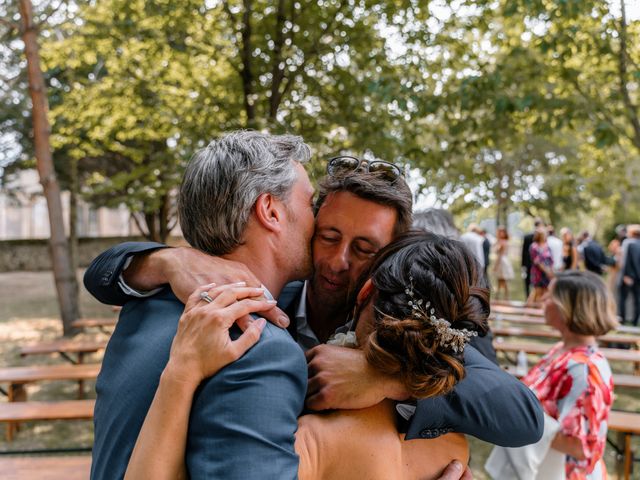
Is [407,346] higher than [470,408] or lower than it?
higher

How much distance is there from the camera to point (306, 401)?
144 centimetres

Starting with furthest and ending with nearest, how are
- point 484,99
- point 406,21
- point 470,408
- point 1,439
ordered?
point 406,21
point 484,99
point 1,439
point 470,408

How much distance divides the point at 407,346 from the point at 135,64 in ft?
33.1

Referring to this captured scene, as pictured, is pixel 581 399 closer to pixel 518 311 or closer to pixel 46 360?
pixel 518 311

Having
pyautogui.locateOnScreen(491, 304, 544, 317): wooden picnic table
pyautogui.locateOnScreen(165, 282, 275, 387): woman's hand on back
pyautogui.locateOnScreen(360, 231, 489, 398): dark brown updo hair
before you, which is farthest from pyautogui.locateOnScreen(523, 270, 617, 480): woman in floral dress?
pyautogui.locateOnScreen(491, 304, 544, 317): wooden picnic table

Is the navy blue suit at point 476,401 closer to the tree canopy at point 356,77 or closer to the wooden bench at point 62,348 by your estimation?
the tree canopy at point 356,77

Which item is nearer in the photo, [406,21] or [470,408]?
[470,408]

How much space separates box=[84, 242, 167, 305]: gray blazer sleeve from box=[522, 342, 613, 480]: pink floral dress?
2.17 meters

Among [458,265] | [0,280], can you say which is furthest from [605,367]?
[0,280]

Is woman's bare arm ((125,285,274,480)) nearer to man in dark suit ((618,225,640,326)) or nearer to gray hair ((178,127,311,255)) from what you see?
gray hair ((178,127,311,255))

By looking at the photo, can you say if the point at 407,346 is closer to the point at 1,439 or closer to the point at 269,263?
the point at 269,263

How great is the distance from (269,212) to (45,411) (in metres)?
4.01

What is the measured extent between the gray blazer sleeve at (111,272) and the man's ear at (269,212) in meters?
0.35

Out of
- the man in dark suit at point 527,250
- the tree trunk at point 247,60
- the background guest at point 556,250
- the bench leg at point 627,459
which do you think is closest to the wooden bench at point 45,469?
the bench leg at point 627,459
